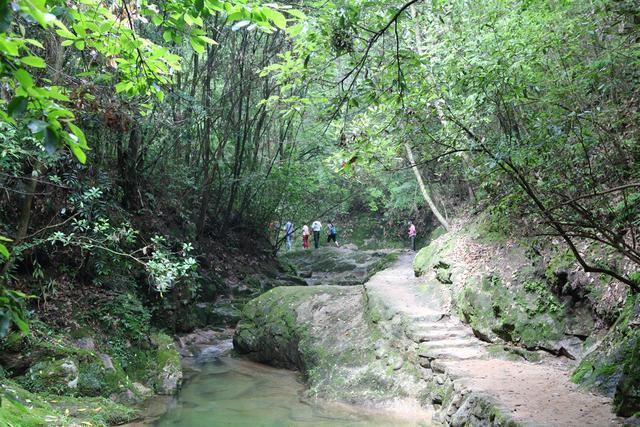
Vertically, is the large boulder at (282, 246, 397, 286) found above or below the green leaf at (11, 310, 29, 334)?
below

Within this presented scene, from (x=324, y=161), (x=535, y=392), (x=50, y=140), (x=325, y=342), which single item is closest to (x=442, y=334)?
(x=325, y=342)

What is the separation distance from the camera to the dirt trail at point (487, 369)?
4.50m

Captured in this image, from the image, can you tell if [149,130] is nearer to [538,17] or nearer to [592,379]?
[538,17]

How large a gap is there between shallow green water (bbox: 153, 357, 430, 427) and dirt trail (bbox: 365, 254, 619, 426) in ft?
3.86

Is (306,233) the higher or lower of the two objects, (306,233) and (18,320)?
the lower

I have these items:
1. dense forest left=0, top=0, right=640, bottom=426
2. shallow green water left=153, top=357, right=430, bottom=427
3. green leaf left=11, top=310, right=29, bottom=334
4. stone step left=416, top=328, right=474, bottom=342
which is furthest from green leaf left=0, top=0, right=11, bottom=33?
stone step left=416, top=328, right=474, bottom=342

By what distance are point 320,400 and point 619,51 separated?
617 centimetres

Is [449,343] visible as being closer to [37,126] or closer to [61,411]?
[61,411]

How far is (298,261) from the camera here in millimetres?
21656

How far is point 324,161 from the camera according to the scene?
8.15 meters

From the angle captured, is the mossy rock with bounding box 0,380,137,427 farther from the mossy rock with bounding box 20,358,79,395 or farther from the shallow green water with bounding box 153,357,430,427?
the shallow green water with bounding box 153,357,430,427

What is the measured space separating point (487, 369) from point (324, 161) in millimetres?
3991

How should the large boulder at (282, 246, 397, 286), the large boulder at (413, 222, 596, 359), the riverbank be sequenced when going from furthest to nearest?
the large boulder at (282, 246, 397, 286), the large boulder at (413, 222, 596, 359), the riverbank

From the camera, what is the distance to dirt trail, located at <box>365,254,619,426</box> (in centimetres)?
450
